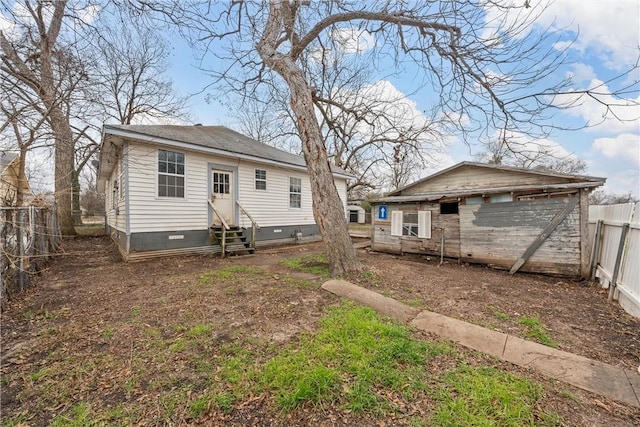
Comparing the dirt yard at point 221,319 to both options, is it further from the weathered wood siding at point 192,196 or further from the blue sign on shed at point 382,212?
the blue sign on shed at point 382,212

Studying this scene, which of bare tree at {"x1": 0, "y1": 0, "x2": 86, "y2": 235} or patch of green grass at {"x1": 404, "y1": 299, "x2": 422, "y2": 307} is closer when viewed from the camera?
patch of green grass at {"x1": 404, "y1": 299, "x2": 422, "y2": 307}

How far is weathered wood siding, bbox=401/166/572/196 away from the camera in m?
7.96

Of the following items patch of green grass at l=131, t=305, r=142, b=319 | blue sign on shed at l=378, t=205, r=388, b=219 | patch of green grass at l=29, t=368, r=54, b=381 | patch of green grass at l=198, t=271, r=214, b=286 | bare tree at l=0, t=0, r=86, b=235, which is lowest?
patch of green grass at l=29, t=368, r=54, b=381

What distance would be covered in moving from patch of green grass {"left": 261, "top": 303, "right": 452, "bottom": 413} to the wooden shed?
18.0 ft

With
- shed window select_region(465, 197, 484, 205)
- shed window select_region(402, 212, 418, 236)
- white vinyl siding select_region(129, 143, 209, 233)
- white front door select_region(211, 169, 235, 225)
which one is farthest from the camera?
white front door select_region(211, 169, 235, 225)

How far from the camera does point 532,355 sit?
2717 mm

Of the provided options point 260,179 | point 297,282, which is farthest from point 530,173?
point 260,179

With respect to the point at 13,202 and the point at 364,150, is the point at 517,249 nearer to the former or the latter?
the point at 13,202

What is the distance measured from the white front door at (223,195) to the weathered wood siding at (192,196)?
0.90 ft

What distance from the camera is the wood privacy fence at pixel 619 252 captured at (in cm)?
398

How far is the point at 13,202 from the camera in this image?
500 cm

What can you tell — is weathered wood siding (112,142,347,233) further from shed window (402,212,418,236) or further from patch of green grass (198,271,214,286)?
shed window (402,212,418,236)

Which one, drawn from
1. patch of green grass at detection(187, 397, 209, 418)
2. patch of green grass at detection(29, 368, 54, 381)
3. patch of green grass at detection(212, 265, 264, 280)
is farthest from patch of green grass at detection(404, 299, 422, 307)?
patch of green grass at detection(29, 368, 54, 381)

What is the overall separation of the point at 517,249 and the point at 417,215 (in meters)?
2.85
